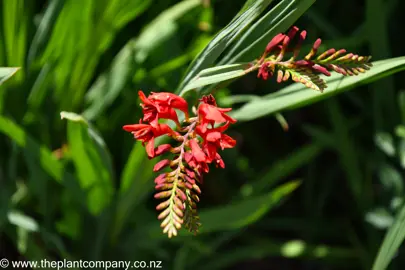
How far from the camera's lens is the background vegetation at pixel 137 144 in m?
1.21

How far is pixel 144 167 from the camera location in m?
1.12

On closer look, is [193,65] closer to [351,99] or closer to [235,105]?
[235,105]

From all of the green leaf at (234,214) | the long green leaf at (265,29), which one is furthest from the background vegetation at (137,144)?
the long green leaf at (265,29)

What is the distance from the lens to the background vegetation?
1.21 meters

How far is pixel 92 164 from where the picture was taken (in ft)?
3.89

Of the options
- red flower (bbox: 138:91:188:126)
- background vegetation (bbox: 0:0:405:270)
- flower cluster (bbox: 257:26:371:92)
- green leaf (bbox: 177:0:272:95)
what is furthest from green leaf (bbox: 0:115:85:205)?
flower cluster (bbox: 257:26:371:92)

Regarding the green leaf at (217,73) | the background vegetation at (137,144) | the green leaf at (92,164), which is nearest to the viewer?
the green leaf at (217,73)

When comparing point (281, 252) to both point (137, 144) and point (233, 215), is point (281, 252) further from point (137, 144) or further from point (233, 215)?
point (137, 144)

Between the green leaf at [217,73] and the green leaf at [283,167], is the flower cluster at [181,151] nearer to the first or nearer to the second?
the green leaf at [217,73]

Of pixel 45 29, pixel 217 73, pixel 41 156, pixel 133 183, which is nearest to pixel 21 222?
pixel 41 156

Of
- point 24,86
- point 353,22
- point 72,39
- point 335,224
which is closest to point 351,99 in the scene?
point 353,22

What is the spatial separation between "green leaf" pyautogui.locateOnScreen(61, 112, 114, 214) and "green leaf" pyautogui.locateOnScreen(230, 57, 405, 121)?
29 cm

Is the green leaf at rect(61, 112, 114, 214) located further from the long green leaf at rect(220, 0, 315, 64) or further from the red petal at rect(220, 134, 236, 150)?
the red petal at rect(220, 134, 236, 150)

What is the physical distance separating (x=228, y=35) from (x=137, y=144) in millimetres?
333
